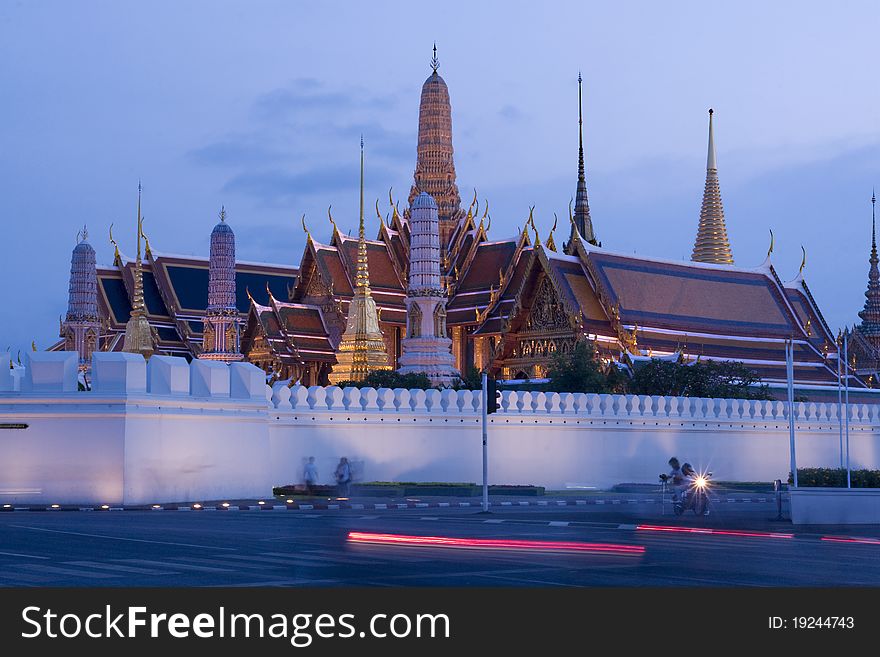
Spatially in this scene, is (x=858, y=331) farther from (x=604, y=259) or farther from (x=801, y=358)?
(x=604, y=259)

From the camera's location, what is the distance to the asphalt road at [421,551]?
486 inches

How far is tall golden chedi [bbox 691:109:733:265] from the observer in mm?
70375

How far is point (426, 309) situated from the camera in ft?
167

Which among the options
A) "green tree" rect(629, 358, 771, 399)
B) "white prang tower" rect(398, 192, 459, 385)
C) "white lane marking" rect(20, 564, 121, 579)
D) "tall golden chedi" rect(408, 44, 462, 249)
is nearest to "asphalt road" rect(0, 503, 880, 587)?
"white lane marking" rect(20, 564, 121, 579)

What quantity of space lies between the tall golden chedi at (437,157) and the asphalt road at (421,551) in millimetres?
43012

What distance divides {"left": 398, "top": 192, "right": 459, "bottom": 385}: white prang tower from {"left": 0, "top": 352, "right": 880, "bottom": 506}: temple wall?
13.4 metres

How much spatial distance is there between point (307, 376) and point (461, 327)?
238 inches

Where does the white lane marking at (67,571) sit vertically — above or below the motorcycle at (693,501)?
below

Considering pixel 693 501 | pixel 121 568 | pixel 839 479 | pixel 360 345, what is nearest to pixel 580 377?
pixel 360 345

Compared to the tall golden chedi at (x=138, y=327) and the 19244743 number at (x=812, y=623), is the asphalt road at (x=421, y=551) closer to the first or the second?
the 19244743 number at (x=812, y=623)

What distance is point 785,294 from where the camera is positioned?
59500 mm

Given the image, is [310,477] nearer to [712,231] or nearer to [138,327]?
[138,327]

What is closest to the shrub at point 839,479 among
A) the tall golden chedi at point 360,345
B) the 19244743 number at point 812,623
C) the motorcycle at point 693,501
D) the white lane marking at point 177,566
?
the motorcycle at point 693,501

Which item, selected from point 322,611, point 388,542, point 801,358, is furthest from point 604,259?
point 322,611
